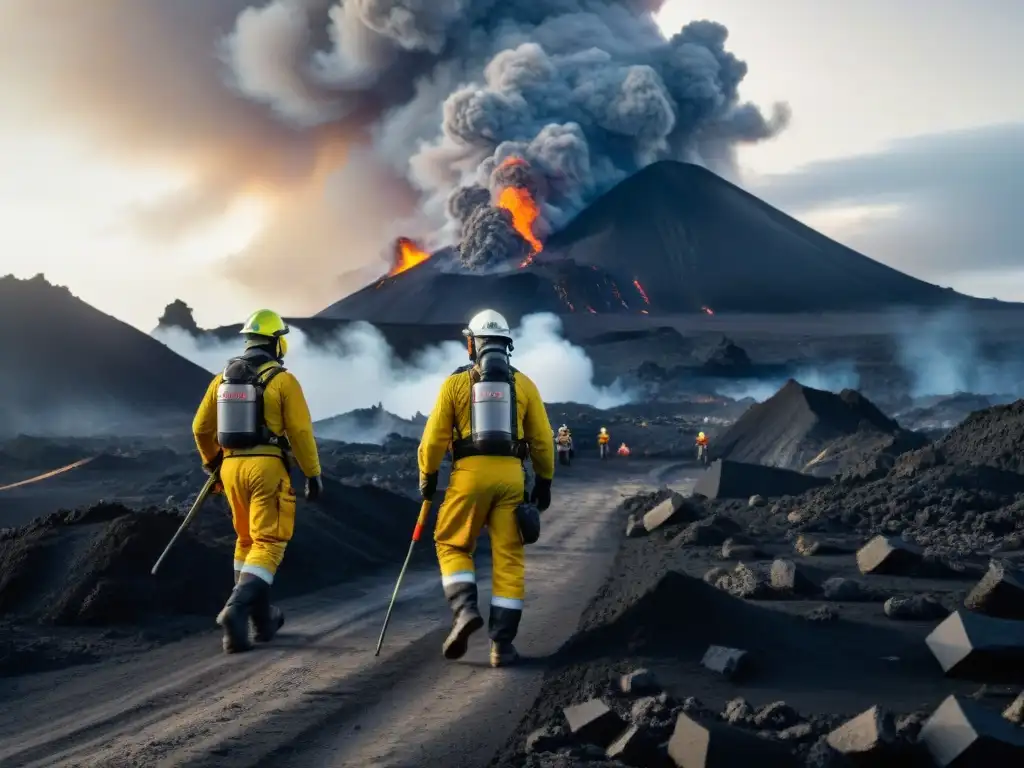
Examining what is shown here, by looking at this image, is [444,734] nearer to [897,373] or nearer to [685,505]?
[685,505]

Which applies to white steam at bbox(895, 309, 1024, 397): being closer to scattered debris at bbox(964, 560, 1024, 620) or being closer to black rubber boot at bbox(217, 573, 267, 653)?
scattered debris at bbox(964, 560, 1024, 620)

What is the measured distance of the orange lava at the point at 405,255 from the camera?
539 ft

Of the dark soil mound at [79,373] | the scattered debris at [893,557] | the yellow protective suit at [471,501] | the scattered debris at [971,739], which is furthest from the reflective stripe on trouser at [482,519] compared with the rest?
the dark soil mound at [79,373]

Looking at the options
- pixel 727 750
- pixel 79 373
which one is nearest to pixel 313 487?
pixel 727 750

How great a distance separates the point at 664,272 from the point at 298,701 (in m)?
150

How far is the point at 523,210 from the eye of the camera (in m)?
145

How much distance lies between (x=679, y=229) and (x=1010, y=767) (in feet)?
533

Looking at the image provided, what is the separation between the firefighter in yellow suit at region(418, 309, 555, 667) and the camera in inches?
311

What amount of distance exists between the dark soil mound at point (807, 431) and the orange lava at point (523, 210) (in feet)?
335

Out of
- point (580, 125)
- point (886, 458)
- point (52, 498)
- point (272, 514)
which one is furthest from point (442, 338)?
point (272, 514)

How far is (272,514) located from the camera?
8.58 metres

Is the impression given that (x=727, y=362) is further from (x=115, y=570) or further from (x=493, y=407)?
(x=493, y=407)

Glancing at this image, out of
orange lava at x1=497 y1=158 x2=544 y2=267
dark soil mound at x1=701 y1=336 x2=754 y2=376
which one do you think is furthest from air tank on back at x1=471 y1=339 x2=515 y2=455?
orange lava at x1=497 y1=158 x2=544 y2=267

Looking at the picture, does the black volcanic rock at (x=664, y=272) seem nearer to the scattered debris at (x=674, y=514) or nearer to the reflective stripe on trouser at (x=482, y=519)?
the scattered debris at (x=674, y=514)
